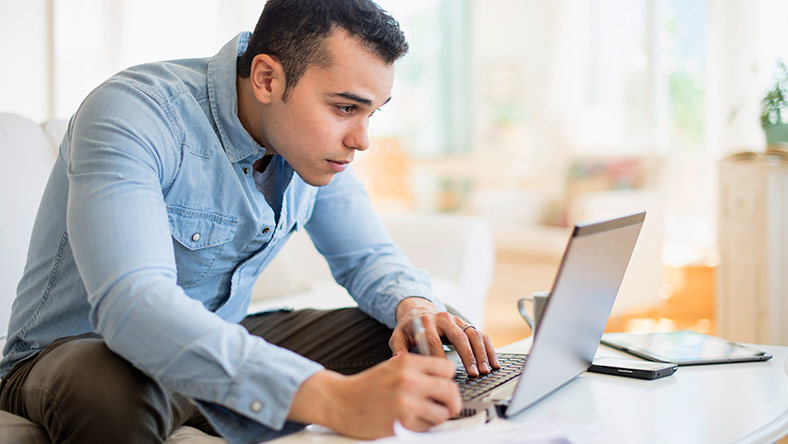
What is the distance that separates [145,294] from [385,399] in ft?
0.91

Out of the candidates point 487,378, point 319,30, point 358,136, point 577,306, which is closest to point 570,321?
point 577,306

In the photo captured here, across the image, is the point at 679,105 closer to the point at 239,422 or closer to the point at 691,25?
the point at 691,25

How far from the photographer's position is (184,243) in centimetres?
108

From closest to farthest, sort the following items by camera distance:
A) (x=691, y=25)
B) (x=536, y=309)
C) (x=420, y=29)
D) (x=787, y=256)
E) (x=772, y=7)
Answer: (x=536, y=309) → (x=787, y=256) → (x=772, y=7) → (x=691, y=25) → (x=420, y=29)

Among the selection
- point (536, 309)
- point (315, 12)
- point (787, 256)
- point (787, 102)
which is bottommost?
point (787, 256)

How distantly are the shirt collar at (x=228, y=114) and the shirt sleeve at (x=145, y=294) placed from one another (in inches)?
6.3

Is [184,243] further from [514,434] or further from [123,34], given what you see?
[123,34]

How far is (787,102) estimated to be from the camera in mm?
2439

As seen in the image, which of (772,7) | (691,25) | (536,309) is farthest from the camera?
(691,25)

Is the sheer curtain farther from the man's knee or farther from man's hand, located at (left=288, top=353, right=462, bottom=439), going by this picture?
man's hand, located at (left=288, top=353, right=462, bottom=439)

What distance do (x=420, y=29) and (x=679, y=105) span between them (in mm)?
2266

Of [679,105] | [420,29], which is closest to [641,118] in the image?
[679,105]

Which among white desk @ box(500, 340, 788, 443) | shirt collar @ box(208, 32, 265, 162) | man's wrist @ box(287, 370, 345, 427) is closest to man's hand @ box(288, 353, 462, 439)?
man's wrist @ box(287, 370, 345, 427)

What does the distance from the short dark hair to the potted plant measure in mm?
1764
